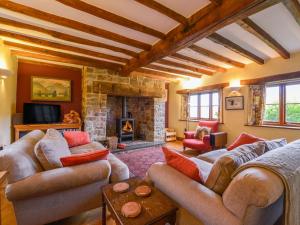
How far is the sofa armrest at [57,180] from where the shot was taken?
4.29 feet

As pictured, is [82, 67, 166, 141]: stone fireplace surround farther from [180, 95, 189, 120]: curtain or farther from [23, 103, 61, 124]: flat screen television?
[180, 95, 189, 120]: curtain

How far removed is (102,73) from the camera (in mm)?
4402

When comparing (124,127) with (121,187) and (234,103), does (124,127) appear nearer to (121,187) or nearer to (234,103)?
(234,103)

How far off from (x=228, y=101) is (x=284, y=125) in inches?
54.4

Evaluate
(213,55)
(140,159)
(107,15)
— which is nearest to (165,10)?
(107,15)

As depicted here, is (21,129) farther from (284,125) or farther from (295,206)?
(284,125)

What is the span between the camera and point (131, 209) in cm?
105

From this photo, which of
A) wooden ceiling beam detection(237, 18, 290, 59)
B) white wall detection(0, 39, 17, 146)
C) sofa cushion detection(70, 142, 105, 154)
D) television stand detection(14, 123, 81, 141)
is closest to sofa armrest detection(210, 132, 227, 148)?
wooden ceiling beam detection(237, 18, 290, 59)

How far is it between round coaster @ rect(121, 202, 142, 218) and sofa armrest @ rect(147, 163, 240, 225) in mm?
322

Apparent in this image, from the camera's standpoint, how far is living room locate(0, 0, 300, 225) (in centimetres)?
111

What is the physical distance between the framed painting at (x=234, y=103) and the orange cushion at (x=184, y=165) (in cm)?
360

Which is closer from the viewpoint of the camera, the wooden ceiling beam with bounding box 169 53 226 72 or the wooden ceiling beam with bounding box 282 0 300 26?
the wooden ceiling beam with bounding box 282 0 300 26

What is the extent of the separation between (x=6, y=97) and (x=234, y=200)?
4235 millimetres

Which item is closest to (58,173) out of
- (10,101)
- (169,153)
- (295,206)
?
(169,153)
